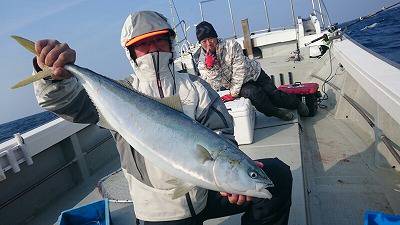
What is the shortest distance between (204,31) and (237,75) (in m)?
0.90

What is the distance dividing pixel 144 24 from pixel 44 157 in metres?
3.60

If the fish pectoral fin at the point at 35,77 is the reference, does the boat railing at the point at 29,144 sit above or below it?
below

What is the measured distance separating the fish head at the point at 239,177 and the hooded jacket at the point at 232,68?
3.92m

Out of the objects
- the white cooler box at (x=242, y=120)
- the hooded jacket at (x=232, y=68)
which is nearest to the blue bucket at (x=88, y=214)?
the white cooler box at (x=242, y=120)

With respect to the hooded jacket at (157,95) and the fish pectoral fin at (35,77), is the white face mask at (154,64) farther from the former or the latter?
the fish pectoral fin at (35,77)

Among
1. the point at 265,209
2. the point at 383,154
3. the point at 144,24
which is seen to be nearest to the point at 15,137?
→ the point at 144,24

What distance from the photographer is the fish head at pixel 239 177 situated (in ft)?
5.17

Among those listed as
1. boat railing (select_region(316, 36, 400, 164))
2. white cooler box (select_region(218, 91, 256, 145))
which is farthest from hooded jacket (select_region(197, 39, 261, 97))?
boat railing (select_region(316, 36, 400, 164))

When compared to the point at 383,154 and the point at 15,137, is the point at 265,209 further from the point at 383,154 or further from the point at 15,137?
the point at 15,137

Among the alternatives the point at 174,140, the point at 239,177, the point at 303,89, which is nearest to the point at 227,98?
the point at 303,89

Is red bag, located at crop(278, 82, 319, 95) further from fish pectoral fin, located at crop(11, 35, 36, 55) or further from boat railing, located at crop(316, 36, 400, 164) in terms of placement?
fish pectoral fin, located at crop(11, 35, 36, 55)

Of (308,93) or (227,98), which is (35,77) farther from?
(308,93)

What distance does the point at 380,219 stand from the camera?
2.15m

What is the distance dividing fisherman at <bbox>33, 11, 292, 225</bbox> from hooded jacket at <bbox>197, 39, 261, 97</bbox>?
10.0ft
